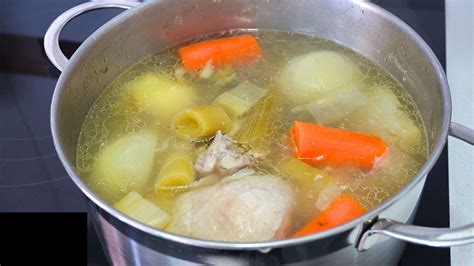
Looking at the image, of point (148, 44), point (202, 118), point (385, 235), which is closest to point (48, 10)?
point (148, 44)

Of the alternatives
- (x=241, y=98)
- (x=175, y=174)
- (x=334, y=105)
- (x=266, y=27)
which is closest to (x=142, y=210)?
(x=175, y=174)

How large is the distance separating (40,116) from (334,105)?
2.09 feet

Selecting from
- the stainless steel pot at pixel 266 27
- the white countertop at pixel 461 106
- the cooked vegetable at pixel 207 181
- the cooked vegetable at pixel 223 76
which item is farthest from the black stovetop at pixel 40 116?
the cooked vegetable at pixel 223 76

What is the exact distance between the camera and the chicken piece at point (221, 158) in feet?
3.85

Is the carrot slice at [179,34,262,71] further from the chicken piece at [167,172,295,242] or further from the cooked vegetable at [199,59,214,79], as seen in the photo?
the chicken piece at [167,172,295,242]

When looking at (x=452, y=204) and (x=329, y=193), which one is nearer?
(x=329, y=193)

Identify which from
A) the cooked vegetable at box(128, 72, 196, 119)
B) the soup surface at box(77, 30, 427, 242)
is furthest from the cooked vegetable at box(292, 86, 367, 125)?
the cooked vegetable at box(128, 72, 196, 119)

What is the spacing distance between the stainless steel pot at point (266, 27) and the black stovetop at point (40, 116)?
139mm

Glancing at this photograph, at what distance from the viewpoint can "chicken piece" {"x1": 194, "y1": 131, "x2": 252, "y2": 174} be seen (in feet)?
3.85

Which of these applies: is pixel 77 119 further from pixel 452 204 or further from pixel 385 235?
pixel 452 204

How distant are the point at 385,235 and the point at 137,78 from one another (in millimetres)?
653

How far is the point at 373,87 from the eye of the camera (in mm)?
1342

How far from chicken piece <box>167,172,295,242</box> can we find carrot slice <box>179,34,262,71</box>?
36cm

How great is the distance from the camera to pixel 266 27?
147 cm
